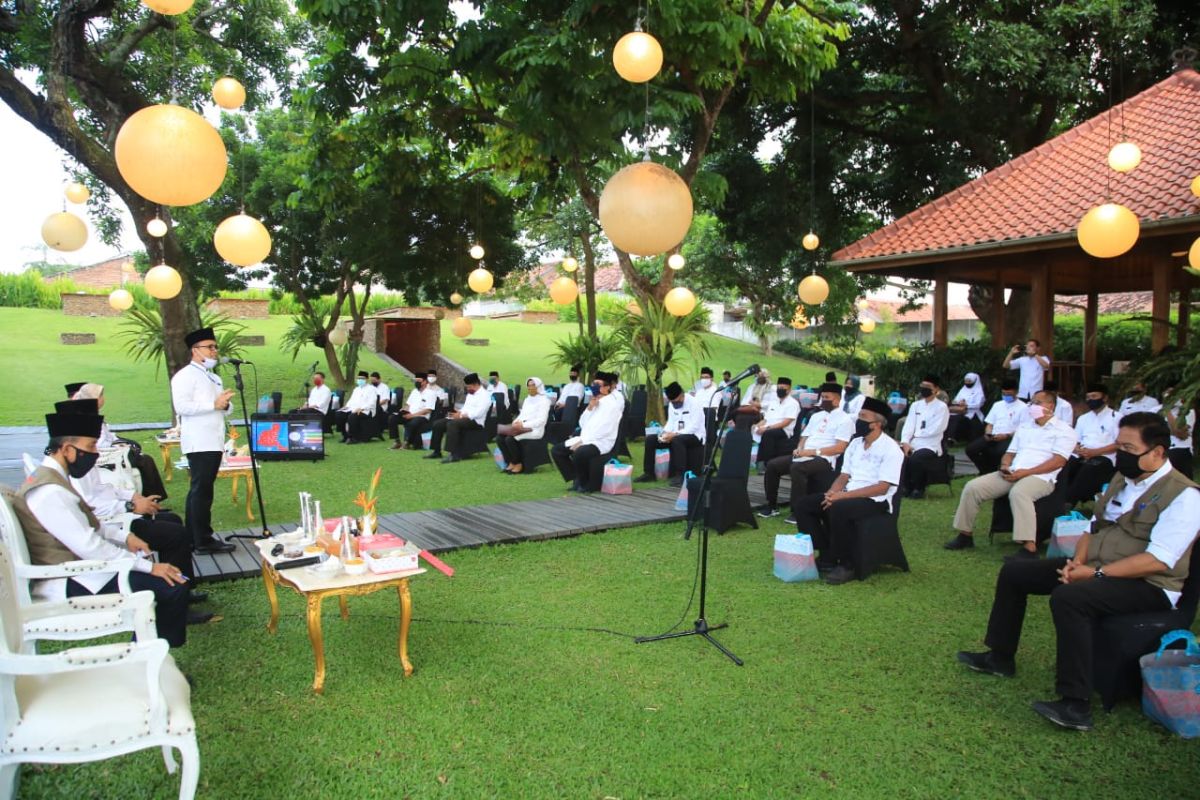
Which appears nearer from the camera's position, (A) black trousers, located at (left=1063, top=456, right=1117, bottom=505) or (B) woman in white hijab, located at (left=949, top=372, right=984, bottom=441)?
(A) black trousers, located at (left=1063, top=456, right=1117, bottom=505)

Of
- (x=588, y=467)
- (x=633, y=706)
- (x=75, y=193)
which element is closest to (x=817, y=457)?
(x=588, y=467)

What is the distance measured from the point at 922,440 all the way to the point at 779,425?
181cm

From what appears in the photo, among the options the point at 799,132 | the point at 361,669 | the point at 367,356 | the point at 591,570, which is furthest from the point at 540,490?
the point at 367,356

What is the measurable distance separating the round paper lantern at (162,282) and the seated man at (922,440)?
8.77 meters

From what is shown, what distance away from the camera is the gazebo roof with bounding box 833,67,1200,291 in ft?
31.7

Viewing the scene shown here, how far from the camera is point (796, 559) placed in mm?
5688

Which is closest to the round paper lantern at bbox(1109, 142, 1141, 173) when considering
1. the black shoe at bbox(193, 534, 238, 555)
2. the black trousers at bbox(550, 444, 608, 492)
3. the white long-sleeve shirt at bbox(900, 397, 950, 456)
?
the white long-sleeve shirt at bbox(900, 397, 950, 456)

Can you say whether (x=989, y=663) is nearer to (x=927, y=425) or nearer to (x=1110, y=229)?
(x=927, y=425)

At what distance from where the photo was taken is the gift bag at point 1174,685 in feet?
11.1

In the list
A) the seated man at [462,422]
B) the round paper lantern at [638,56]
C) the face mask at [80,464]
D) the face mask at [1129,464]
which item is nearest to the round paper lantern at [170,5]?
the face mask at [80,464]

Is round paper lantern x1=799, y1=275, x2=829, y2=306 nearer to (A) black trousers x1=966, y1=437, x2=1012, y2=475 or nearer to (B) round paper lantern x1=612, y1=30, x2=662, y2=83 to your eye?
(A) black trousers x1=966, y1=437, x2=1012, y2=475

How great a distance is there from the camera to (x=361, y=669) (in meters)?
4.22

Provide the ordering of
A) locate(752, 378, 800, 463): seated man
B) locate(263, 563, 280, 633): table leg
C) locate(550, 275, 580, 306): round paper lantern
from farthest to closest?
locate(550, 275, 580, 306): round paper lantern, locate(752, 378, 800, 463): seated man, locate(263, 563, 280, 633): table leg

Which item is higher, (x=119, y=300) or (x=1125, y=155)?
(x=1125, y=155)
